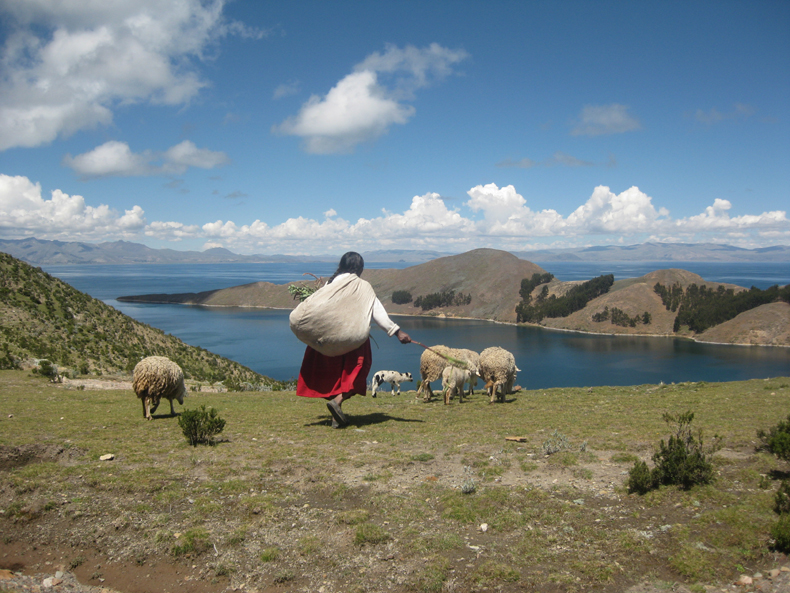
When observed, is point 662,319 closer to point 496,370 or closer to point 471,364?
point 471,364

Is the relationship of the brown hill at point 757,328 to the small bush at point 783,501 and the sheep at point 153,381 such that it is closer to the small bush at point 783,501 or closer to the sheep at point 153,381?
the small bush at point 783,501

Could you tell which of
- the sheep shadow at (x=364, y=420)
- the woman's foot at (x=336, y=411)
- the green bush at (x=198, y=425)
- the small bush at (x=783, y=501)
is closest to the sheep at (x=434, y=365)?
the sheep shadow at (x=364, y=420)

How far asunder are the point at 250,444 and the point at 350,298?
3.48 metres

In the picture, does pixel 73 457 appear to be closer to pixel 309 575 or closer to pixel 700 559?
pixel 309 575

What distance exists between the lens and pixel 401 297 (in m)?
161

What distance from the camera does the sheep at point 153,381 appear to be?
457 inches

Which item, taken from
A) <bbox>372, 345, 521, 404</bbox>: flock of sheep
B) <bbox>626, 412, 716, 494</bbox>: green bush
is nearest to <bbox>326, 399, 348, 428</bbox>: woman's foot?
<bbox>372, 345, 521, 404</bbox>: flock of sheep

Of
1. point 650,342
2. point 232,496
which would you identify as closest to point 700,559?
point 232,496

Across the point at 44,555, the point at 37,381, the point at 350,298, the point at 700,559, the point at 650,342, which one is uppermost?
the point at 350,298

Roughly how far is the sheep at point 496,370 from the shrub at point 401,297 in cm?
14324

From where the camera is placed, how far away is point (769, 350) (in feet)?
243

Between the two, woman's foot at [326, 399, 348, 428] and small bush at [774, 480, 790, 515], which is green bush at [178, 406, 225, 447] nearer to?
woman's foot at [326, 399, 348, 428]

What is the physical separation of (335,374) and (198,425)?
2.86 m

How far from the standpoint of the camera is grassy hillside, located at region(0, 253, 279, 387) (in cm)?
2266
